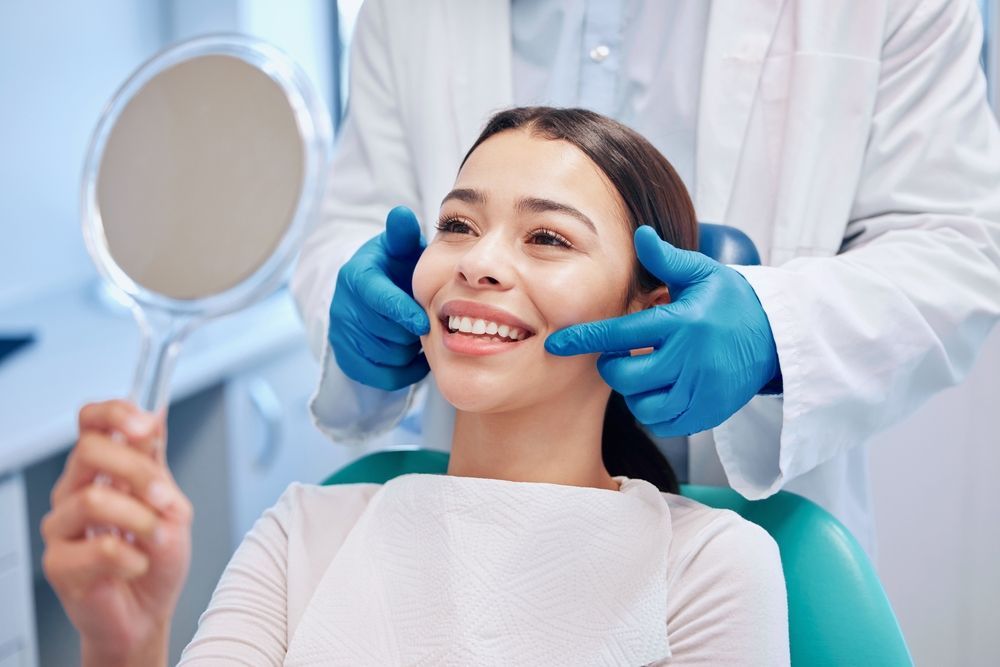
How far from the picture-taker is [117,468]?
720 millimetres

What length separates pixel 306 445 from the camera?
2.53 m

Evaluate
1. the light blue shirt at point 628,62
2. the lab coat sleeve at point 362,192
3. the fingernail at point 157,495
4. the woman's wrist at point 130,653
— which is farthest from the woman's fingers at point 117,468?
the light blue shirt at point 628,62

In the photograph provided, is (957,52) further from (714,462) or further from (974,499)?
(974,499)

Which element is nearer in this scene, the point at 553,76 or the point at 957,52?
the point at 957,52

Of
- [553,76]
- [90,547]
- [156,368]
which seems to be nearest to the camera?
[90,547]

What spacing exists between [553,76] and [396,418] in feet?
1.80

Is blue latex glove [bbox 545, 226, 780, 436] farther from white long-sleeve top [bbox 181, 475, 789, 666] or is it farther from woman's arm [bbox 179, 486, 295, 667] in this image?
woman's arm [bbox 179, 486, 295, 667]

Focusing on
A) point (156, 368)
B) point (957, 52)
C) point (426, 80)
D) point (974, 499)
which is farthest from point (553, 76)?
point (974, 499)

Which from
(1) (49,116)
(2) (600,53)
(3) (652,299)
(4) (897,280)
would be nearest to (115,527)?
(3) (652,299)

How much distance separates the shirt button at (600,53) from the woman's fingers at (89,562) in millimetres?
1024

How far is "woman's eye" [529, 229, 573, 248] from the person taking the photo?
1.17 meters

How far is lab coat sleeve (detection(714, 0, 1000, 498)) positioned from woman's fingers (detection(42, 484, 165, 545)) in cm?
70

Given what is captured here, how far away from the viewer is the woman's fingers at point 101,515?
708 millimetres

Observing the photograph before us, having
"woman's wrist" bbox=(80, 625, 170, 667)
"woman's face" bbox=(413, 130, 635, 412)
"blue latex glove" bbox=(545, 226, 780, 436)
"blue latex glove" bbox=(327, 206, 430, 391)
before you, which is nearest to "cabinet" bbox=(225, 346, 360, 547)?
"blue latex glove" bbox=(327, 206, 430, 391)
